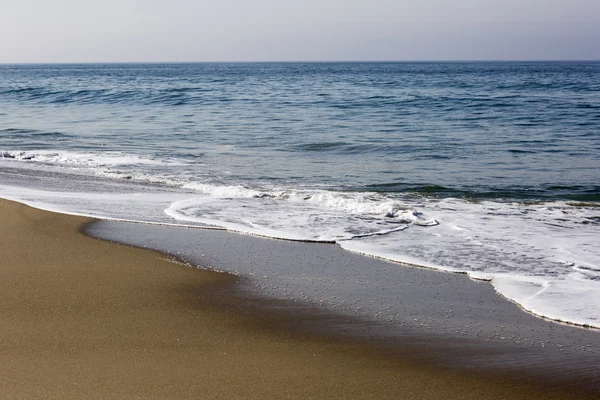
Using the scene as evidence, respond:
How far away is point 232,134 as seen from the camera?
60.1ft

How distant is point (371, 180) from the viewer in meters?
11.3

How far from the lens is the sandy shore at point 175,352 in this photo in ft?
11.9

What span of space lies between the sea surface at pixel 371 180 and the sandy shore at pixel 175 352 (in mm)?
1489

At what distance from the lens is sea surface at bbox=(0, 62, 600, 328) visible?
6.59m

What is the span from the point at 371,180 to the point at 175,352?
7.61 m

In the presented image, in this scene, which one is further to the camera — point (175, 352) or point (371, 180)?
point (371, 180)

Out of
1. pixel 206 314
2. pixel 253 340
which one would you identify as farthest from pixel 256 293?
pixel 253 340

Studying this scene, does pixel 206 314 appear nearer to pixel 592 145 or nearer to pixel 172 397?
pixel 172 397

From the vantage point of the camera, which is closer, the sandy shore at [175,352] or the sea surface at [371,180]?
the sandy shore at [175,352]

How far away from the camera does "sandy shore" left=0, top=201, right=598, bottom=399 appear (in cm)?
363

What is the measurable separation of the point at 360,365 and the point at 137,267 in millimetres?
2567

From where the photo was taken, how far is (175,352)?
4.07 meters

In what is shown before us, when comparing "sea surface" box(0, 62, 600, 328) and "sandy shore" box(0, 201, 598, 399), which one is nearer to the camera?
"sandy shore" box(0, 201, 598, 399)

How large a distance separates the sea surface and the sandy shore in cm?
149
